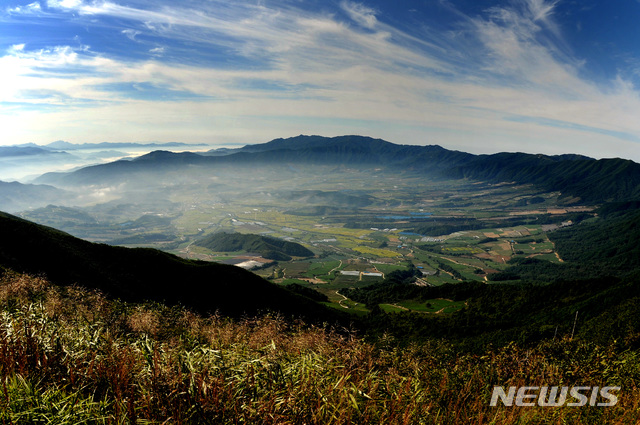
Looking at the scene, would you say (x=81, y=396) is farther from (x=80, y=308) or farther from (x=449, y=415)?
(x=80, y=308)

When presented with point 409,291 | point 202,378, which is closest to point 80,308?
point 202,378

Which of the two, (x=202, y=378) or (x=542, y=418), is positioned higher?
(x=202, y=378)

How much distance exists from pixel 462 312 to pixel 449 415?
273ft

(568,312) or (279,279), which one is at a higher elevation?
(568,312)

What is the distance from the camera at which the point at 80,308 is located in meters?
20.7

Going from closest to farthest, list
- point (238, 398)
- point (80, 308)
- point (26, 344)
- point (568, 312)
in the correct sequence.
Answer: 1. point (238, 398)
2. point (26, 344)
3. point (80, 308)
4. point (568, 312)

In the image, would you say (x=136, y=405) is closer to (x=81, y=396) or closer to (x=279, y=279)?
(x=81, y=396)

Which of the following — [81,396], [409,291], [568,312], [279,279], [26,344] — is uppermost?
[26,344]

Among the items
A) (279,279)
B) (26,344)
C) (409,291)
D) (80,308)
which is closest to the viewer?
(26,344)

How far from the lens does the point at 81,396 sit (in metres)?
5.91

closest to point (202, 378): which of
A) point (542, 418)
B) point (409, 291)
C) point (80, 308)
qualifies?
point (542, 418)

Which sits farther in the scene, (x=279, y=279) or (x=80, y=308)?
(x=279, y=279)

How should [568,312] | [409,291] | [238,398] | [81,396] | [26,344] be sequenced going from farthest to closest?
[409,291]
[568,312]
[26,344]
[81,396]
[238,398]

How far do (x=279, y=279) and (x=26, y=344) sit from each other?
465 ft
